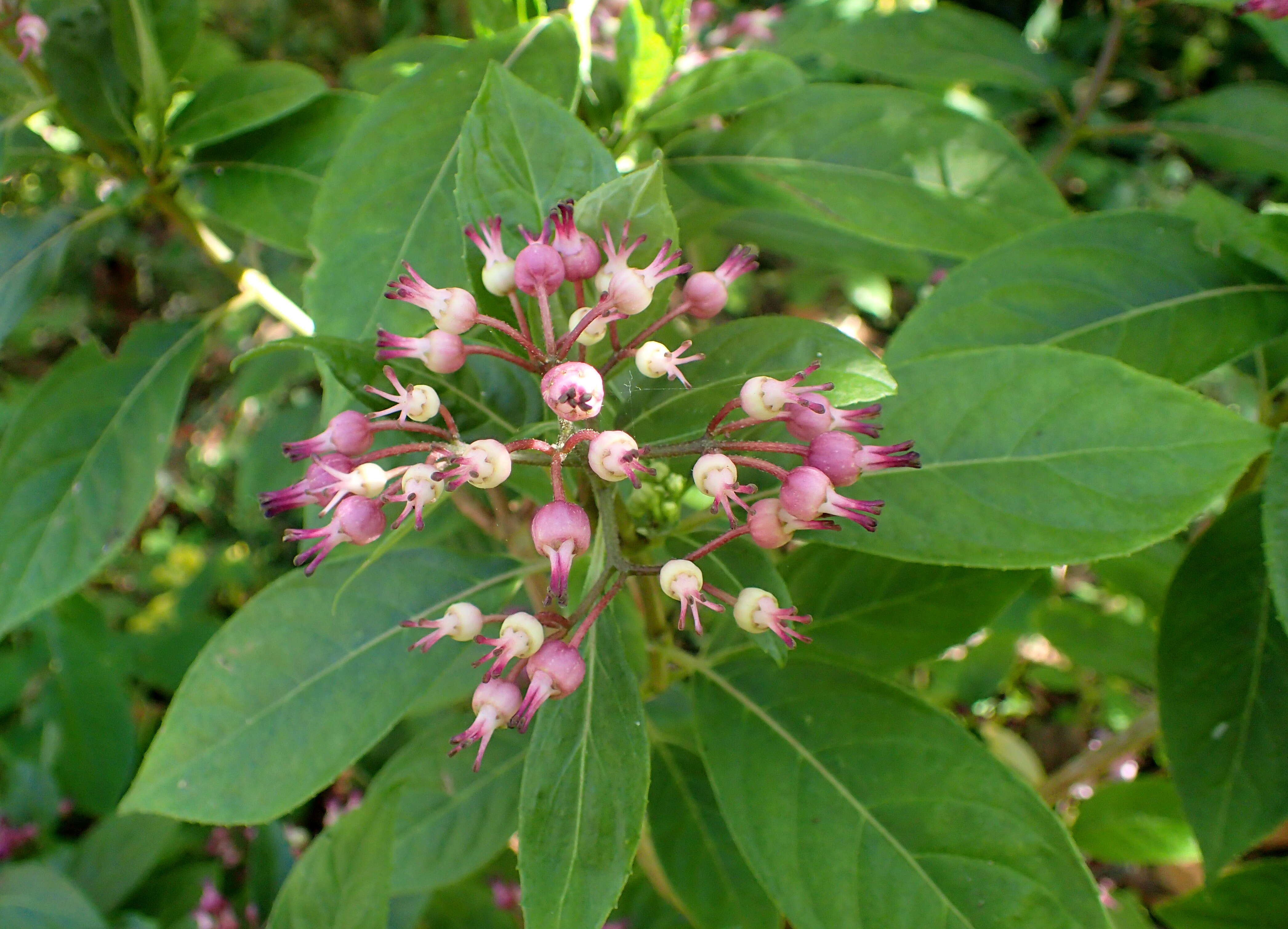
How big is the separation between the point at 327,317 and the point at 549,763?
608mm

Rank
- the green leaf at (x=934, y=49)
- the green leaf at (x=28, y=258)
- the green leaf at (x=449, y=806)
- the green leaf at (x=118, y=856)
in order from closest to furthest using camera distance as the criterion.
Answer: the green leaf at (x=449, y=806) → the green leaf at (x=28, y=258) → the green leaf at (x=934, y=49) → the green leaf at (x=118, y=856)

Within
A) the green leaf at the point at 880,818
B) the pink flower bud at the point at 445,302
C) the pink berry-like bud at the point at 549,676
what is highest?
the pink flower bud at the point at 445,302

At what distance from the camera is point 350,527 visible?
0.82 meters

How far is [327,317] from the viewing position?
1104mm

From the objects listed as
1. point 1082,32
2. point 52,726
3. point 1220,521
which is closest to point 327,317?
point 1220,521

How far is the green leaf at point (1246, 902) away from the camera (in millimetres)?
1330

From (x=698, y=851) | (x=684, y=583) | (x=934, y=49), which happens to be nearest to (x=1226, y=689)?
(x=698, y=851)

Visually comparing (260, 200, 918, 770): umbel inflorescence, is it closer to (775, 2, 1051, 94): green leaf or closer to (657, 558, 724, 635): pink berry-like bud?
(657, 558, 724, 635): pink berry-like bud

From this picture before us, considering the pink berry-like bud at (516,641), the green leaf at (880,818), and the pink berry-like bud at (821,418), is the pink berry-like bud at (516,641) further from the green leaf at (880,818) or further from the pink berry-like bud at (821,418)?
the green leaf at (880,818)

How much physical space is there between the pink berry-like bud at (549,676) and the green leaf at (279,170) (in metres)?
0.98

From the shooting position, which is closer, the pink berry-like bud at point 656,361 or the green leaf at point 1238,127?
the pink berry-like bud at point 656,361

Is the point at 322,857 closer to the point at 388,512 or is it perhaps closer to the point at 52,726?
the point at 388,512

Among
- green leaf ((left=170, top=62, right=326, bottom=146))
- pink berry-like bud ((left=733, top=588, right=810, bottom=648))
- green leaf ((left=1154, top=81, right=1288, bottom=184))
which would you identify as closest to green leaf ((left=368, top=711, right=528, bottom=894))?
pink berry-like bud ((left=733, top=588, right=810, bottom=648))

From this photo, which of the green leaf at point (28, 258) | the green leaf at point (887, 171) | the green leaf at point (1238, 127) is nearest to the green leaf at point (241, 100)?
the green leaf at point (28, 258)
